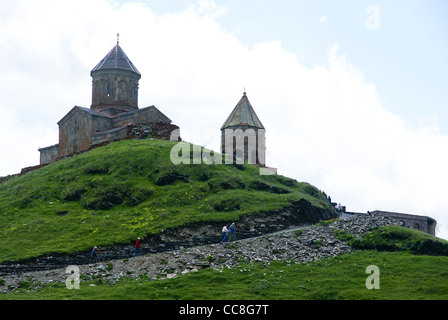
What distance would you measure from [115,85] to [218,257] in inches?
1188

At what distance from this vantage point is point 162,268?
29.8 meters

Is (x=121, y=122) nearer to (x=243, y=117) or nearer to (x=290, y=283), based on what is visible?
(x=243, y=117)

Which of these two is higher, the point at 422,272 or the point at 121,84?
the point at 121,84

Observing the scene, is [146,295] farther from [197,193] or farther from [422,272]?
[197,193]

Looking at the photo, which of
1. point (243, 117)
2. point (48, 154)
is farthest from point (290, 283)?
point (48, 154)

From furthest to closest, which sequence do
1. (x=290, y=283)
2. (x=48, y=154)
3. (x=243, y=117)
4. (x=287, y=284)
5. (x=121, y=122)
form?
(x=48, y=154)
(x=243, y=117)
(x=121, y=122)
(x=290, y=283)
(x=287, y=284)

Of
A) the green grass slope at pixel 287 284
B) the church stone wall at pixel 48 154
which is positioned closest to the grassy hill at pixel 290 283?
the green grass slope at pixel 287 284

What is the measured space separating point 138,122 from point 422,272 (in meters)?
31.0

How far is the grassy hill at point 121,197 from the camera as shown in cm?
3566

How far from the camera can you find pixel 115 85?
5800cm
